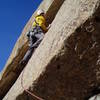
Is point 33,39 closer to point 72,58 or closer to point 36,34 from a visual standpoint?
point 36,34

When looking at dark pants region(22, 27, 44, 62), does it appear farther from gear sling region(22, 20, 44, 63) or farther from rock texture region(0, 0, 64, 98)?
rock texture region(0, 0, 64, 98)

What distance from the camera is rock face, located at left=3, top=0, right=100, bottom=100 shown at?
10070 millimetres

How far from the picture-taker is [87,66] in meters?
10.3

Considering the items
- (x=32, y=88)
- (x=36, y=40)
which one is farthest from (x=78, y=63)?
(x=36, y=40)

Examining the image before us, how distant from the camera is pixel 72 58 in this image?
10305 millimetres

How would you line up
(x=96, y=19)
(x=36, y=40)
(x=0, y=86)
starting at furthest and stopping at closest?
1. (x=0, y=86)
2. (x=36, y=40)
3. (x=96, y=19)

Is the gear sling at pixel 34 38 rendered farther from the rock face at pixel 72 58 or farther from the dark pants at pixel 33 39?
the rock face at pixel 72 58

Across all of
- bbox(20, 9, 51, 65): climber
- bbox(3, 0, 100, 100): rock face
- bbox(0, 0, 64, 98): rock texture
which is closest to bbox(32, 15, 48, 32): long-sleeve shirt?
bbox(20, 9, 51, 65): climber

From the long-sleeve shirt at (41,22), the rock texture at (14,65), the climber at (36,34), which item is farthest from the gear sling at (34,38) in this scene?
the rock texture at (14,65)

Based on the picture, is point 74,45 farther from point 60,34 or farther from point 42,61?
point 42,61

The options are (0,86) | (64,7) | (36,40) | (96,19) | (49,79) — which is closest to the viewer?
(96,19)

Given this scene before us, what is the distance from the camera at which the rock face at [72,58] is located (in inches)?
396

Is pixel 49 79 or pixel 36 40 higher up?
pixel 36 40

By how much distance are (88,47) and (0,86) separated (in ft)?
24.8
